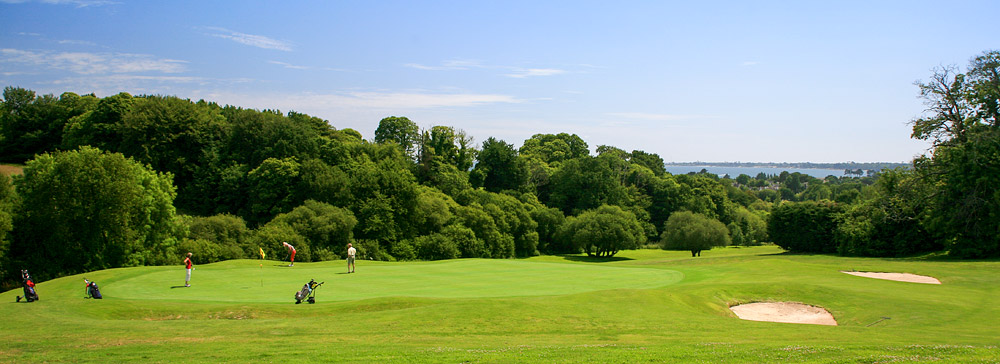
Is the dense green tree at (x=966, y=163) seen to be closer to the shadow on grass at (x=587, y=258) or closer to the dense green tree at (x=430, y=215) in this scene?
the shadow on grass at (x=587, y=258)

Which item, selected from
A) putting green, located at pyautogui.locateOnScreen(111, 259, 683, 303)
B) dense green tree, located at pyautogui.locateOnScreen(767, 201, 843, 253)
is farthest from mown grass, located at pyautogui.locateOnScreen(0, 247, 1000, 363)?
dense green tree, located at pyautogui.locateOnScreen(767, 201, 843, 253)

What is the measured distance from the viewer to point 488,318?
1748 cm

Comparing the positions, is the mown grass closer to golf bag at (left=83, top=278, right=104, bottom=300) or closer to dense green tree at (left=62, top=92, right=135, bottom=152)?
golf bag at (left=83, top=278, right=104, bottom=300)

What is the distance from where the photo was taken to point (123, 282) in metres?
24.1

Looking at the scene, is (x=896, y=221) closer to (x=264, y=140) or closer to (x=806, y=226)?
(x=806, y=226)

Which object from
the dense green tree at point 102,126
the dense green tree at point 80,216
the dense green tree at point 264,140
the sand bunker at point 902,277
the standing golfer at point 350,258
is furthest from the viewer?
the dense green tree at point 264,140

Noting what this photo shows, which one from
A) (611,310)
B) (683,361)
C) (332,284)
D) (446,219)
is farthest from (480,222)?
(683,361)

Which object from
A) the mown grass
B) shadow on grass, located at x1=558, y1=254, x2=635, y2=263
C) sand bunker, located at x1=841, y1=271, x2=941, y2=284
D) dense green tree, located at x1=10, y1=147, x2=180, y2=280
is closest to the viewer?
the mown grass

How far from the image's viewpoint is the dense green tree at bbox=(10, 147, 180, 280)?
3903 centimetres

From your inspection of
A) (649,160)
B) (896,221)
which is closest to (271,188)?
(896,221)

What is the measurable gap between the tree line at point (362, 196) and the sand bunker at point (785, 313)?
91.3ft

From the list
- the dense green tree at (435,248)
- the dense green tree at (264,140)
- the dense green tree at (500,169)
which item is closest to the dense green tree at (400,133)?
the dense green tree at (500,169)

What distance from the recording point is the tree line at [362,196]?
132 ft

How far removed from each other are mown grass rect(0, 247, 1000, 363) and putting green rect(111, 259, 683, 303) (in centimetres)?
10
